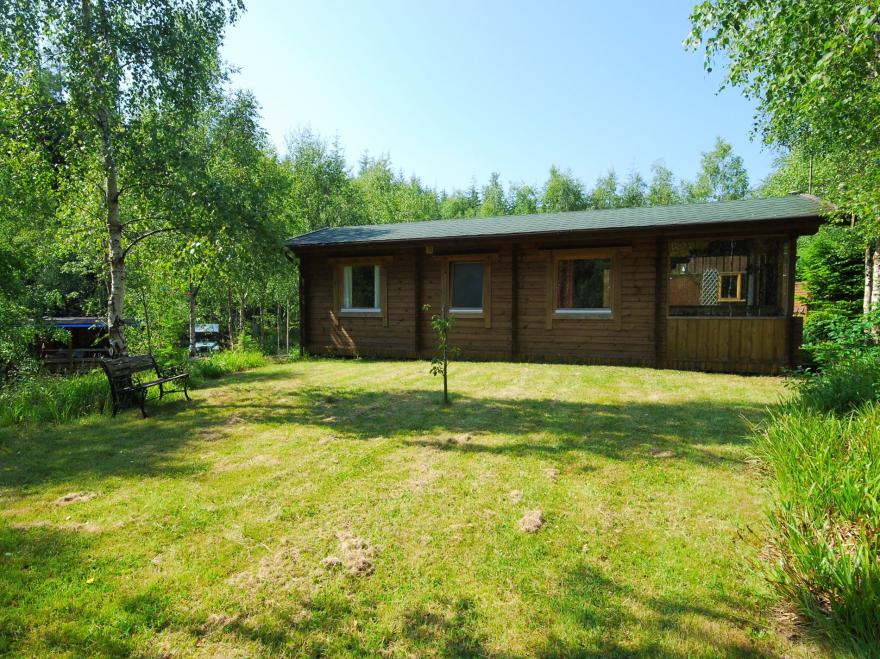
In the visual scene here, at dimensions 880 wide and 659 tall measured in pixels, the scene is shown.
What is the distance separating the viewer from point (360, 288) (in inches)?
513

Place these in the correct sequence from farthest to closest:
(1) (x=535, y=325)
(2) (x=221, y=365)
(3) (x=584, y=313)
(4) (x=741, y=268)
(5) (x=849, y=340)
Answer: (4) (x=741, y=268), (1) (x=535, y=325), (3) (x=584, y=313), (2) (x=221, y=365), (5) (x=849, y=340)

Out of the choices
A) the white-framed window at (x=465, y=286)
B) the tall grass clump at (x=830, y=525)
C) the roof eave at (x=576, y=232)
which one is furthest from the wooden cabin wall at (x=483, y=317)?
the tall grass clump at (x=830, y=525)

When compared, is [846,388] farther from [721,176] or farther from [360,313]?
[721,176]

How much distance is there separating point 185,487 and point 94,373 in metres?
5.98

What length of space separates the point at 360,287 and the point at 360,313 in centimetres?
78

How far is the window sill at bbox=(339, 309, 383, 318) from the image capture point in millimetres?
12625

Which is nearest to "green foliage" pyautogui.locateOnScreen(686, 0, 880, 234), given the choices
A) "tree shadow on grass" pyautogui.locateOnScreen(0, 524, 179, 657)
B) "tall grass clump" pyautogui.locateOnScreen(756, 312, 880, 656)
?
"tall grass clump" pyautogui.locateOnScreen(756, 312, 880, 656)

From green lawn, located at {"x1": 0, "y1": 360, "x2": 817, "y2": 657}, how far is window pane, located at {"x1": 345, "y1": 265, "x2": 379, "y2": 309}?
23.5 ft

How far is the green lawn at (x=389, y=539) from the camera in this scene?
2201mm

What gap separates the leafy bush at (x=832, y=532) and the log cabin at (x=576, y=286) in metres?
6.73

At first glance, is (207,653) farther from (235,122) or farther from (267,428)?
(235,122)

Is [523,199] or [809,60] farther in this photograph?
[523,199]

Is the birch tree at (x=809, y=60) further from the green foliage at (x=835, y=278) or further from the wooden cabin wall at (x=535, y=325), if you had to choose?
the green foliage at (x=835, y=278)

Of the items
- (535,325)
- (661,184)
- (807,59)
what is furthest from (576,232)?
(661,184)
